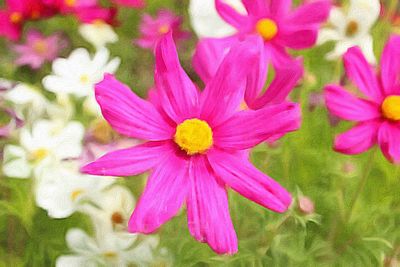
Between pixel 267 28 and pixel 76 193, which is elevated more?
pixel 267 28

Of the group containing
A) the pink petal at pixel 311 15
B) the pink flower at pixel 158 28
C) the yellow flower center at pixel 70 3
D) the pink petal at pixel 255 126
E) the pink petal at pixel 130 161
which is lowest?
the pink flower at pixel 158 28

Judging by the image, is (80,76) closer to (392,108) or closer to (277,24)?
(277,24)

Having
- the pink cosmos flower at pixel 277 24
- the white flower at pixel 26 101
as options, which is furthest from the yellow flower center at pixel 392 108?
the white flower at pixel 26 101

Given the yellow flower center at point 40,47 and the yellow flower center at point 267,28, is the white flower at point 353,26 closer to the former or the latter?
the yellow flower center at point 267,28

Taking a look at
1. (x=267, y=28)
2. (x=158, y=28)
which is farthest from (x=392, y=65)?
(x=158, y=28)

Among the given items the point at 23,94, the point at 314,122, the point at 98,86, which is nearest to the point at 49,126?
the point at 23,94

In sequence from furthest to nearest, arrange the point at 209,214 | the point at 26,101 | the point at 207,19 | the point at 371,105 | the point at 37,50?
the point at 37,50 < the point at 207,19 < the point at 26,101 < the point at 371,105 < the point at 209,214

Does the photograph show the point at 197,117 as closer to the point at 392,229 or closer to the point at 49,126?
the point at 49,126
